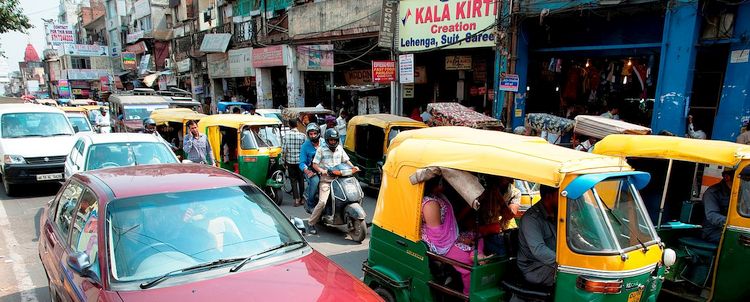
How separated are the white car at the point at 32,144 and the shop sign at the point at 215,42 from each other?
14.8 meters

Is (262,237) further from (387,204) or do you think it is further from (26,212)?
(26,212)

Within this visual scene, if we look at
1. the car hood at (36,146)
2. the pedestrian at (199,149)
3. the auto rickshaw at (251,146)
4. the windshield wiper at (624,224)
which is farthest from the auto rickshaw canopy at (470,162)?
the car hood at (36,146)

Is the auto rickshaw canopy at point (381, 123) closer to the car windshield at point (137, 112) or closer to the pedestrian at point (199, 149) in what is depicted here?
the pedestrian at point (199, 149)

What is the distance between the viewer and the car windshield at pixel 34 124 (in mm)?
9773

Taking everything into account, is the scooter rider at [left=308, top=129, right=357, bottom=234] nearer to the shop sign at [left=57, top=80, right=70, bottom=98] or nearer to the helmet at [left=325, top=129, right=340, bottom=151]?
the helmet at [left=325, top=129, right=340, bottom=151]

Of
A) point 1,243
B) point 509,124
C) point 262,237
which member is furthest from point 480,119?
point 1,243

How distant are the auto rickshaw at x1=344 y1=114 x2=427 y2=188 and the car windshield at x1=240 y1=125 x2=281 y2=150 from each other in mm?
1756

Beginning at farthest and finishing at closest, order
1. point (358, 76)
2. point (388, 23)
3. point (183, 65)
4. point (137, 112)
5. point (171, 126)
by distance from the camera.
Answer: point (183, 65) → point (358, 76) → point (137, 112) → point (388, 23) → point (171, 126)

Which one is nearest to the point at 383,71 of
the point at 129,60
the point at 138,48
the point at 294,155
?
the point at 294,155

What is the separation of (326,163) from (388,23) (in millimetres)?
8964

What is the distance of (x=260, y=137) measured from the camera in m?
9.35

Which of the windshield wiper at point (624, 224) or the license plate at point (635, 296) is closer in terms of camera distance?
the license plate at point (635, 296)

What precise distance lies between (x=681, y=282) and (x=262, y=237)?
421 cm

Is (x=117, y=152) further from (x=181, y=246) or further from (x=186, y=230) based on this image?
(x=181, y=246)
